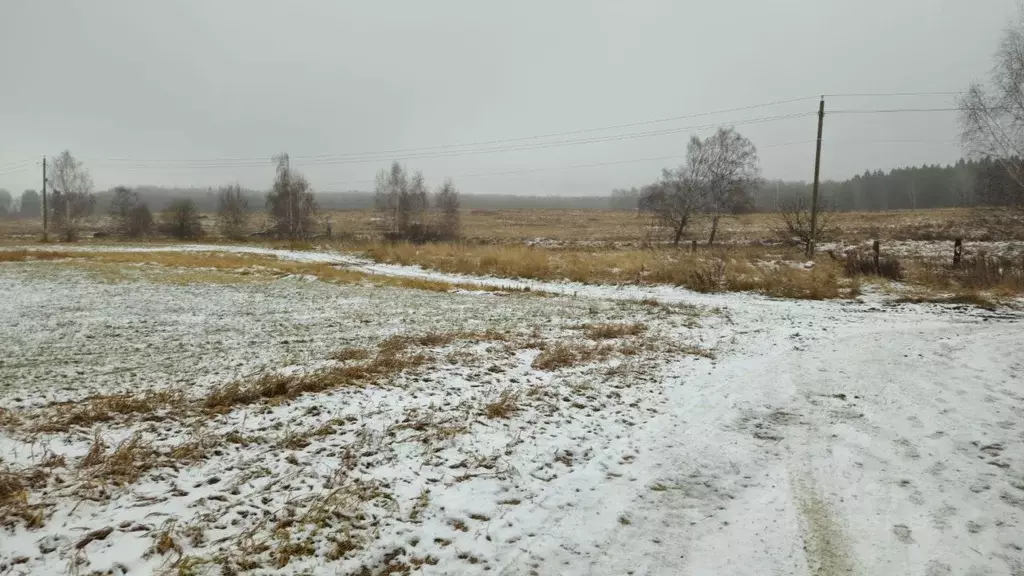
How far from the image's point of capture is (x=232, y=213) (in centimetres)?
6588

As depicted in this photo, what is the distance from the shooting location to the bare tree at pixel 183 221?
62.1m

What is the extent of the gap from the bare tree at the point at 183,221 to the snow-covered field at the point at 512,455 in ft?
206

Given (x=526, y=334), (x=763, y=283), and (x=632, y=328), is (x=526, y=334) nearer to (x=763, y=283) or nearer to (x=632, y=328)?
(x=632, y=328)

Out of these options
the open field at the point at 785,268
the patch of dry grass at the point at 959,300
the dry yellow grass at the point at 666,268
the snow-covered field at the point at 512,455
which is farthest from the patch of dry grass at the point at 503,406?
the patch of dry grass at the point at 959,300

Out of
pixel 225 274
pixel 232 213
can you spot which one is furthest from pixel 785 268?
pixel 232 213

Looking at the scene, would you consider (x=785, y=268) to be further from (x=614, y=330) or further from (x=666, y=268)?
(x=614, y=330)

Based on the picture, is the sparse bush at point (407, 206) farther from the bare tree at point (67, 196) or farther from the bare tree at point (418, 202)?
the bare tree at point (67, 196)

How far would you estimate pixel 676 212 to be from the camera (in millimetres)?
37781

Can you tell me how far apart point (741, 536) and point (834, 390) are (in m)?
4.56

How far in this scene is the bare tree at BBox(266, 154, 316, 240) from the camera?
56.8 m

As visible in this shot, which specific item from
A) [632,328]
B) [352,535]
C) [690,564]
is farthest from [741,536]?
[632,328]

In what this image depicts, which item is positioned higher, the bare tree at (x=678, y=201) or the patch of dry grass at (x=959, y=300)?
the bare tree at (x=678, y=201)

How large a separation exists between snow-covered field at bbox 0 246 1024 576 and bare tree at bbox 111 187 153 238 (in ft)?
224

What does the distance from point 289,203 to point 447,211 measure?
1893cm
